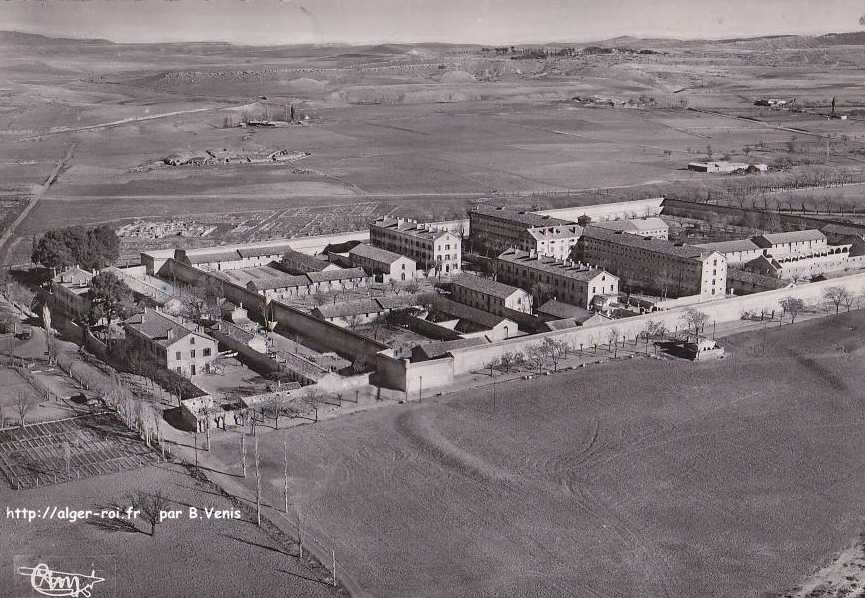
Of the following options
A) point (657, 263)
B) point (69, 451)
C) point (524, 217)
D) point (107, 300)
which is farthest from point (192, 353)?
point (524, 217)

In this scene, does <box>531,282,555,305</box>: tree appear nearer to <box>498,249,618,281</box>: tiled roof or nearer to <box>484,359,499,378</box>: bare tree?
<box>498,249,618,281</box>: tiled roof

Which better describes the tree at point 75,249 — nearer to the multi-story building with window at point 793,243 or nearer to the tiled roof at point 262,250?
the tiled roof at point 262,250

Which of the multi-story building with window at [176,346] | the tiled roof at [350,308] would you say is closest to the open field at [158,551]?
the multi-story building with window at [176,346]

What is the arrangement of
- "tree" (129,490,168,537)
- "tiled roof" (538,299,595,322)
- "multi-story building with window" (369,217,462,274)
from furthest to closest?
"multi-story building with window" (369,217,462,274) < "tiled roof" (538,299,595,322) < "tree" (129,490,168,537)

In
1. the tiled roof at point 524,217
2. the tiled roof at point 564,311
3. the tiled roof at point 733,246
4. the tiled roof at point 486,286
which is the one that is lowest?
the tiled roof at point 564,311

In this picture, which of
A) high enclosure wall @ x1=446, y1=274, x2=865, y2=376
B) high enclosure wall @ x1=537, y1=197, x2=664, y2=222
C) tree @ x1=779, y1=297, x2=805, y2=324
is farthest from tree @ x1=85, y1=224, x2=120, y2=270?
tree @ x1=779, y1=297, x2=805, y2=324

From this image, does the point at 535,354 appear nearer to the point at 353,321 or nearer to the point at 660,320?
the point at 660,320
